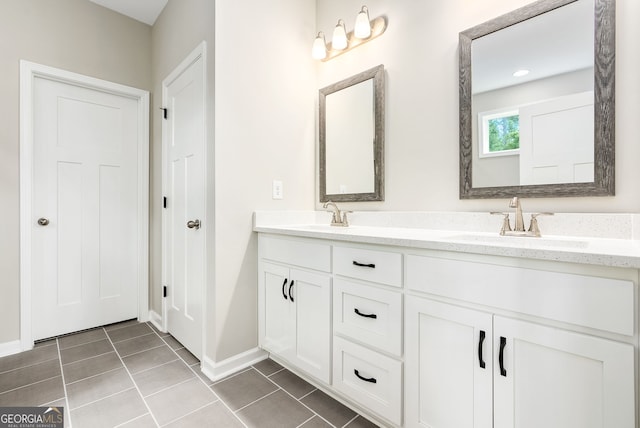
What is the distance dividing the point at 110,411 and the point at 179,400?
1.00ft

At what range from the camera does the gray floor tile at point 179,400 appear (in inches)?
54.9

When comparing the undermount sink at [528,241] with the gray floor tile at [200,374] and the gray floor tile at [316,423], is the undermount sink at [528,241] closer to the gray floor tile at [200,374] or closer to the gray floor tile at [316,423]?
the gray floor tile at [316,423]

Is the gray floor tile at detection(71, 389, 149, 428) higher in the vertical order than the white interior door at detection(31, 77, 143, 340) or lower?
lower

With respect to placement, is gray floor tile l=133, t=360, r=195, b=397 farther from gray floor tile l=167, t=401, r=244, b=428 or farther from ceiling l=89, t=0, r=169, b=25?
ceiling l=89, t=0, r=169, b=25

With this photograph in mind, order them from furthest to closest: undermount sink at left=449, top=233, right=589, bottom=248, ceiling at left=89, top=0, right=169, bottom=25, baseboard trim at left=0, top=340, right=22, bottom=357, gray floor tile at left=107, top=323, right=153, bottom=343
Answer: ceiling at left=89, top=0, right=169, bottom=25 → gray floor tile at left=107, top=323, right=153, bottom=343 → baseboard trim at left=0, top=340, right=22, bottom=357 → undermount sink at left=449, top=233, right=589, bottom=248

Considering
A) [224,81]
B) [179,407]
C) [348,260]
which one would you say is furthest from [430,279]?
[224,81]

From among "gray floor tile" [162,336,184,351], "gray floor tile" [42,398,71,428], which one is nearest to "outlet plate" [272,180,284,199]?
"gray floor tile" [162,336,184,351]

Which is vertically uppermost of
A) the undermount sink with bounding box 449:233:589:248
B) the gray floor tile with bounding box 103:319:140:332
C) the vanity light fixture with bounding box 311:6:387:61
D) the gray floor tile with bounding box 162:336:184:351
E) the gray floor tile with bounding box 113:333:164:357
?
the vanity light fixture with bounding box 311:6:387:61

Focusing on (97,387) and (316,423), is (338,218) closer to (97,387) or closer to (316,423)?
(316,423)

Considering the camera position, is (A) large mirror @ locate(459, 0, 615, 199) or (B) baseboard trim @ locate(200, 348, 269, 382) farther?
(B) baseboard trim @ locate(200, 348, 269, 382)

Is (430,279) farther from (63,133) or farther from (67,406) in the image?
(63,133)

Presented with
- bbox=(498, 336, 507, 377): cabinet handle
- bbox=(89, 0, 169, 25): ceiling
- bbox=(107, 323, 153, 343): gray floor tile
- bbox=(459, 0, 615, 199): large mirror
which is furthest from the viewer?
bbox=(89, 0, 169, 25): ceiling

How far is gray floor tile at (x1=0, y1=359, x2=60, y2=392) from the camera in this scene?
1622 millimetres

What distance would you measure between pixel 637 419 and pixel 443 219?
967 millimetres
